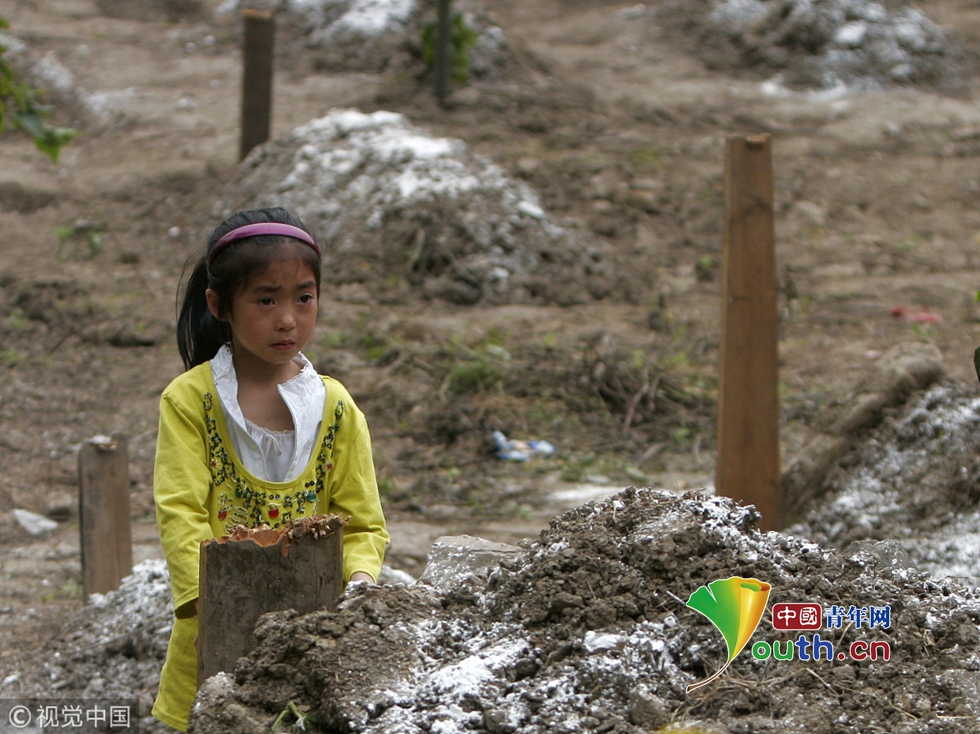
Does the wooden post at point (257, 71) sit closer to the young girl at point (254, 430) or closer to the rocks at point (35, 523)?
the rocks at point (35, 523)

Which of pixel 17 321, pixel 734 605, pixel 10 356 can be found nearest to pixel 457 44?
pixel 17 321

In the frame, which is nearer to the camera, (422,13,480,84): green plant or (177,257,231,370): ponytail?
(177,257,231,370): ponytail

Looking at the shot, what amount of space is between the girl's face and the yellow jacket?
134mm

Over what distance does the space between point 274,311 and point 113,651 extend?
5.22 ft

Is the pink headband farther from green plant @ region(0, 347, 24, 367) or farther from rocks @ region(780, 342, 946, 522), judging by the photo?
green plant @ region(0, 347, 24, 367)

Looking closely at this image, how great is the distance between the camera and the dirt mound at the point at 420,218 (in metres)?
7.48

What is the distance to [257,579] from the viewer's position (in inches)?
76.2

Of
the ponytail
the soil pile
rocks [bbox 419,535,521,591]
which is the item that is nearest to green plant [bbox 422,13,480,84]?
the soil pile

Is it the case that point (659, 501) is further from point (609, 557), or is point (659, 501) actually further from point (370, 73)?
point (370, 73)

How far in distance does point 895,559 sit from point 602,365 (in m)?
3.56

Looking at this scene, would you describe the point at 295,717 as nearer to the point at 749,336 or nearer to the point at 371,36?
the point at 749,336

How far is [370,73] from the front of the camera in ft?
39.1

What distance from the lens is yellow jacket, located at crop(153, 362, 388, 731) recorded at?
6.91 ft

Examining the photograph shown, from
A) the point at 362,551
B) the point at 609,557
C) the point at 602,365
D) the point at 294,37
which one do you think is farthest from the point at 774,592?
the point at 294,37
